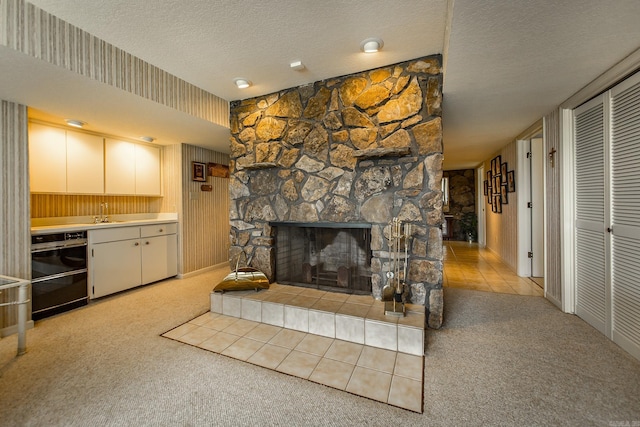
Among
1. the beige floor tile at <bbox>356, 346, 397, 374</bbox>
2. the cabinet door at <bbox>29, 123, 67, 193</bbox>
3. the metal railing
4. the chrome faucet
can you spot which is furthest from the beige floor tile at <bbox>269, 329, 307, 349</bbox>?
the chrome faucet

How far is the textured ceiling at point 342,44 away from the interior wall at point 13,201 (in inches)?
10.0

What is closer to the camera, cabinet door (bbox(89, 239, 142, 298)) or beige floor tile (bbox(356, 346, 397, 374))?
beige floor tile (bbox(356, 346, 397, 374))

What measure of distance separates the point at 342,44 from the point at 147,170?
3426 millimetres

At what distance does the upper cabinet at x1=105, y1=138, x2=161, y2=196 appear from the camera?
11.3 feet

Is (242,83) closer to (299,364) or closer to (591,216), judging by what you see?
(299,364)

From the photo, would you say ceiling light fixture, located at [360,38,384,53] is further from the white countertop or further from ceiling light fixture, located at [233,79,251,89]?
the white countertop

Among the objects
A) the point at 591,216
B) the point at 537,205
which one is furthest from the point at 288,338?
the point at 537,205

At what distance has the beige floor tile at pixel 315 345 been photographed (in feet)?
6.40

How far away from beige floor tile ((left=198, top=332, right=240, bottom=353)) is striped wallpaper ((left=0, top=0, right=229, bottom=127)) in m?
2.28

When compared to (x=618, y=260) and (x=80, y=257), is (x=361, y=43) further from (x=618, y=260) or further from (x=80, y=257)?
(x=80, y=257)

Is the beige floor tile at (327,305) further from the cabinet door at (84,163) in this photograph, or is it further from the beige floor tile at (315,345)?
the cabinet door at (84,163)

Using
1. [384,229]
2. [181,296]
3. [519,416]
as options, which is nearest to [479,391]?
[519,416]

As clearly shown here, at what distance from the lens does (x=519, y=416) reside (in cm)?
133

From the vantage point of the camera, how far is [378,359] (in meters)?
1.83
